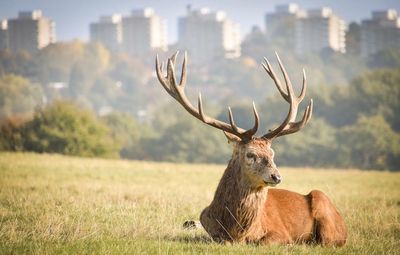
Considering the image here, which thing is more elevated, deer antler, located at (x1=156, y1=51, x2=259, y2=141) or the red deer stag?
deer antler, located at (x1=156, y1=51, x2=259, y2=141)

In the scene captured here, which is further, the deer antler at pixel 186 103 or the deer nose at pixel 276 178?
the deer antler at pixel 186 103

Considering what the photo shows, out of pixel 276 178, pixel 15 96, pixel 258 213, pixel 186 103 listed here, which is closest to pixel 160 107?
pixel 15 96

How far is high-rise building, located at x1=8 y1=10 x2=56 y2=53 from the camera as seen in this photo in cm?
14785

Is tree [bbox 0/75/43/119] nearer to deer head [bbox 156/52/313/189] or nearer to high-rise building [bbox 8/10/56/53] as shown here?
high-rise building [bbox 8/10/56/53]

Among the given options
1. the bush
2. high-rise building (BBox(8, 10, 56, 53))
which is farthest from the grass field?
high-rise building (BBox(8, 10, 56, 53))

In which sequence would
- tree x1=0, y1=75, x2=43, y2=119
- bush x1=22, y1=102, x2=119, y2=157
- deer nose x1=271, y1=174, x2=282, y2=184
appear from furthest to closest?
1. tree x1=0, y1=75, x2=43, y2=119
2. bush x1=22, y1=102, x2=119, y2=157
3. deer nose x1=271, y1=174, x2=282, y2=184

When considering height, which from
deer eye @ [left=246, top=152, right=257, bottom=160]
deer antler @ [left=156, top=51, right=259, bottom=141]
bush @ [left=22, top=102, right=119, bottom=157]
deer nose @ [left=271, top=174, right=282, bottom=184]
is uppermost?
deer antler @ [left=156, top=51, right=259, bottom=141]

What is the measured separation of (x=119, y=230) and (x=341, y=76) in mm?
184251

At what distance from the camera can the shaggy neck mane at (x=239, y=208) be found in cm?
870

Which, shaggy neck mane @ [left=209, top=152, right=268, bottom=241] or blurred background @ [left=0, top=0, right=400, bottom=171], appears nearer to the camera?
shaggy neck mane @ [left=209, top=152, right=268, bottom=241]

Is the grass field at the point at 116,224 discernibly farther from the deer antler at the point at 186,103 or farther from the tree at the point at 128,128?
the tree at the point at 128,128

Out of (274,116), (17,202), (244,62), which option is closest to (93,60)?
(244,62)

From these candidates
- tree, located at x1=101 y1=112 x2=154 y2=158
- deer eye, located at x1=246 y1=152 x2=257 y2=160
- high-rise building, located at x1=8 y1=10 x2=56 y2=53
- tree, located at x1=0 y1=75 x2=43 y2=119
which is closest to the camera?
deer eye, located at x1=246 y1=152 x2=257 y2=160

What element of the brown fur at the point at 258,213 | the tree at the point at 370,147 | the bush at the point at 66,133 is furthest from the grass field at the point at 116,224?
the tree at the point at 370,147
